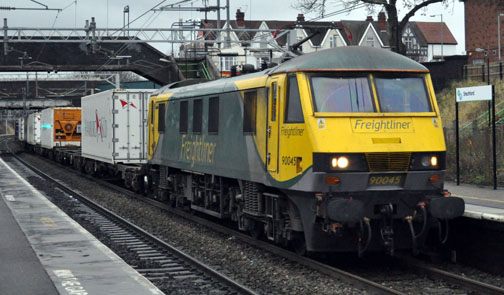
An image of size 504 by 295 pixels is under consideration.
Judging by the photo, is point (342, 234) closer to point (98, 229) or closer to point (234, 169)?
point (234, 169)

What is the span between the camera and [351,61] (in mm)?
11797

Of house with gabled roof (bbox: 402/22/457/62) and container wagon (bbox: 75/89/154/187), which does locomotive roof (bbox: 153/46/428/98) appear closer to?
container wagon (bbox: 75/89/154/187)

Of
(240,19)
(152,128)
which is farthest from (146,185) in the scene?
(240,19)

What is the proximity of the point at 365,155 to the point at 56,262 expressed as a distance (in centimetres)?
515

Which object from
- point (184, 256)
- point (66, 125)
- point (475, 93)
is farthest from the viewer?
point (66, 125)

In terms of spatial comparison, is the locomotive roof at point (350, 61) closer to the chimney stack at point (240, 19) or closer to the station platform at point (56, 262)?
the station platform at point (56, 262)

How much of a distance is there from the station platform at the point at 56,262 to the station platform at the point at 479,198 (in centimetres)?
552

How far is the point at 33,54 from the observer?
42.2m

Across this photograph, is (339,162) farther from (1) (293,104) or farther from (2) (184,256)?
(2) (184,256)

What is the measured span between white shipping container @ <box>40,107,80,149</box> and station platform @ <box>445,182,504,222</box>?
29.5 meters

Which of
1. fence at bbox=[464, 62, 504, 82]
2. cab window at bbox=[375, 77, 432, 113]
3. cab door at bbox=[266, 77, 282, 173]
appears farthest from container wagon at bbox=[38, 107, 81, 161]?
cab window at bbox=[375, 77, 432, 113]

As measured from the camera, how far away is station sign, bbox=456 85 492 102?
17844 mm

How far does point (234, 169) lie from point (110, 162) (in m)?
14.6

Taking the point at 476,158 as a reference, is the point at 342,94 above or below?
above
